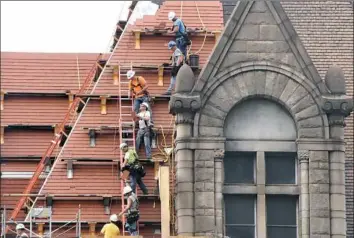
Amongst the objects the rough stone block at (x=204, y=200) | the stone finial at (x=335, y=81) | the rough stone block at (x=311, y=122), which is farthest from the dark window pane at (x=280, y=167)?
the stone finial at (x=335, y=81)

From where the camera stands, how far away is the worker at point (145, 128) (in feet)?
207

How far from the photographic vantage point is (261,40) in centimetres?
6112

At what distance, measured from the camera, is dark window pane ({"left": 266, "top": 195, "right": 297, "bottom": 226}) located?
6062 cm

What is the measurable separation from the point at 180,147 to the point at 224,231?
2.64 m

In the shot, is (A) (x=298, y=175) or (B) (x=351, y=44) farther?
(B) (x=351, y=44)

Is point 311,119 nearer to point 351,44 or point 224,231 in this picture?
point 224,231

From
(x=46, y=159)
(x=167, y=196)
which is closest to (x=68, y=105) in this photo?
(x=46, y=159)

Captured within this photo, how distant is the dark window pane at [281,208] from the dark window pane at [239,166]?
2.73 feet

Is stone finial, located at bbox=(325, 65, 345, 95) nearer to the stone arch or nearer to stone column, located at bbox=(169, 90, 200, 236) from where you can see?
the stone arch

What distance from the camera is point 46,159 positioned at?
65812mm

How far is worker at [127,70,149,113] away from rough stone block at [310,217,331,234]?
712 centimetres

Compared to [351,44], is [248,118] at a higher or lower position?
lower

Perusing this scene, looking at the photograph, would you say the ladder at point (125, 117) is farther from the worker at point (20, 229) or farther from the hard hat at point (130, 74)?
the worker at point (20, 229)

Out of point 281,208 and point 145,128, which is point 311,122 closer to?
point 281,208
